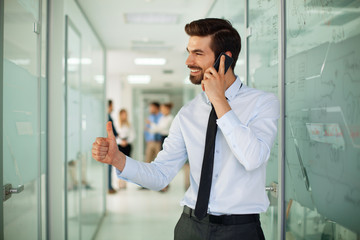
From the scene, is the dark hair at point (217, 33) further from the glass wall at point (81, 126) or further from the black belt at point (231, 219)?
the glass wall at point (81, 126)

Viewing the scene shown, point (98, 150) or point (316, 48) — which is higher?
point (316, 48)

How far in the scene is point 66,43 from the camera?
2916 millimetres

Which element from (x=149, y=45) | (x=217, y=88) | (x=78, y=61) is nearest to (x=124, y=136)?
→ (x=149, y=45)

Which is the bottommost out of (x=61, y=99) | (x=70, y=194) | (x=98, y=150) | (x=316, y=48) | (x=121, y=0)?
(x=70, y=194)

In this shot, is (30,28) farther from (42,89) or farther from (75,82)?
(75,82)

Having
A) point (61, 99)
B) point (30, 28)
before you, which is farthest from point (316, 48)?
point (61, 99)

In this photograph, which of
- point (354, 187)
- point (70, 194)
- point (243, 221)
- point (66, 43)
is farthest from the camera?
point (70, 194)

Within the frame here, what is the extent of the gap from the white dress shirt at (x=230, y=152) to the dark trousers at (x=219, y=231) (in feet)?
0.21

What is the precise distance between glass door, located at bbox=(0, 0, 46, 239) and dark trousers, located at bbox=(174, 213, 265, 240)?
1166 millimetres

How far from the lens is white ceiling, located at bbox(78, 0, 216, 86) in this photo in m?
3.96

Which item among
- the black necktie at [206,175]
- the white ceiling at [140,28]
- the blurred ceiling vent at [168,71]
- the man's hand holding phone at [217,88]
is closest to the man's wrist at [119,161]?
the black necktie at [206,175]

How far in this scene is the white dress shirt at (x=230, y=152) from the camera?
4.12ft

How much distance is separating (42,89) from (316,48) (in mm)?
2148

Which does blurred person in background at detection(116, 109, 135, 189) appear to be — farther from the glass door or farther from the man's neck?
the man's neck
